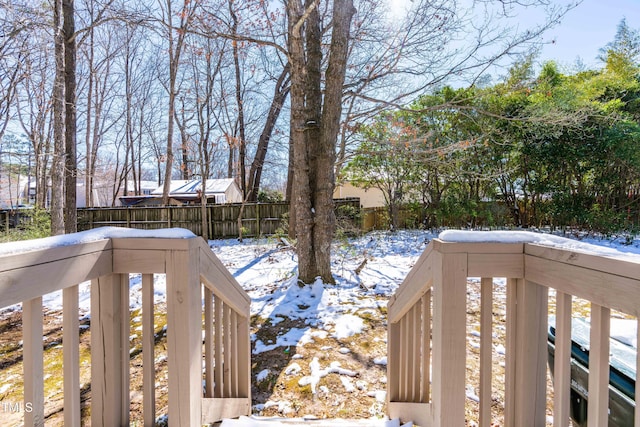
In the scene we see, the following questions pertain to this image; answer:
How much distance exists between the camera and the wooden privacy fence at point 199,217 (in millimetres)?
10953

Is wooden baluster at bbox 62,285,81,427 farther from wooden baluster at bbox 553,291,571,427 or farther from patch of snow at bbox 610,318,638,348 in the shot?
patch of snow at bbox 610,318,638,348

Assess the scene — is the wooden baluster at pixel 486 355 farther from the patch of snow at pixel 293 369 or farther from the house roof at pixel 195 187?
the house roof at pixel 195 187

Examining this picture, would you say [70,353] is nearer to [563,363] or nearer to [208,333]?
[208,333]

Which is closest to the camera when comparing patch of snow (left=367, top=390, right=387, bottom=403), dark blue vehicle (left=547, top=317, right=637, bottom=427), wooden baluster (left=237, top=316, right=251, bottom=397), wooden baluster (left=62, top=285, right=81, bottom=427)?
wooden baluster (left=62, top=285, right=81, bottom=427)

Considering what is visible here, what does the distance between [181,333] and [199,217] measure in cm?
1095

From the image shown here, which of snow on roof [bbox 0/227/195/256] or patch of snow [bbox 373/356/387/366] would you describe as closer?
snow on roof [bbox 0/227/195/256]

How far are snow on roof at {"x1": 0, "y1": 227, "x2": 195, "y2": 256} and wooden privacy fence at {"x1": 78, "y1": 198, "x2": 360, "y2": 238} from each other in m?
9.27

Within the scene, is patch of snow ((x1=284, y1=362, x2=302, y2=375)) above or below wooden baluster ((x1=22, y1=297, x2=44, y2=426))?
below

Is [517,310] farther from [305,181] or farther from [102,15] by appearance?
[102,15]

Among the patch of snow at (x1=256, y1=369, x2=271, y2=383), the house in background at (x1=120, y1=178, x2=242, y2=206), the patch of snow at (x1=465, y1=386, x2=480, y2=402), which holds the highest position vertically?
the house in background at (x1=120, y1=178, x2=242, y2=206)

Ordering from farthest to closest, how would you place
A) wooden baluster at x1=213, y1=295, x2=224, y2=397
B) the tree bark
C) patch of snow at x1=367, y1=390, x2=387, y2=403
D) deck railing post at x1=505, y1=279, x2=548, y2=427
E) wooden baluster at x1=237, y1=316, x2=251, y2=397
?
the tree bark → patch of snow at x1=367, y1=390, x2=387, y2=403 → wooden baluster at x1=237, y1=316, x2=251, y2=397 → wooden baluster at x1=213, y1=295, x2=224, y2=397 → deck railing post at x1=505, y1=279, x2=548, y2=427

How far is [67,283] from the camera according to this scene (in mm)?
909

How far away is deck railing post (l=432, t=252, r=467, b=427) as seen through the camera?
3.43 feet

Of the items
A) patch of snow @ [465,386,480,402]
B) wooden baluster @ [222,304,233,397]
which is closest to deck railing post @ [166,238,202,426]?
wooden baluster @ [222,304,233,397]
